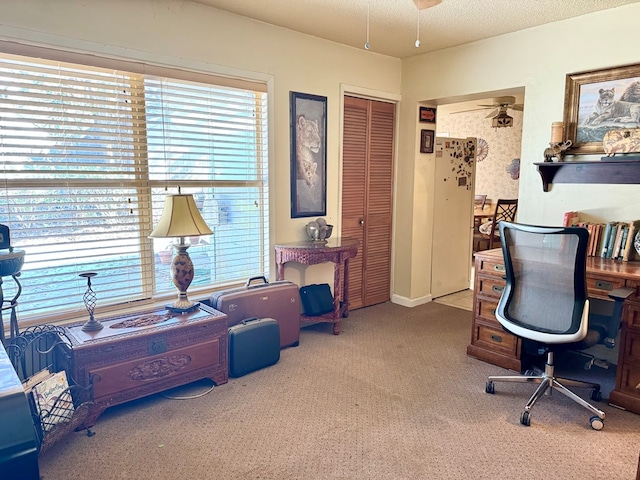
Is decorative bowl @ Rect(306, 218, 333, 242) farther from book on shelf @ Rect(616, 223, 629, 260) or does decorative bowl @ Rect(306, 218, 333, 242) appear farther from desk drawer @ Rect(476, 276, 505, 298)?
book on shelf @ Rect(616, 223, 629, 260)

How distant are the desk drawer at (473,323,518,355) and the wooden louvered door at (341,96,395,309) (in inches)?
56.2

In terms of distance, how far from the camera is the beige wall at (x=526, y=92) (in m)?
3.10

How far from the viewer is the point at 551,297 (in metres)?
2.43

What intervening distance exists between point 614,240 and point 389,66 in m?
2.55

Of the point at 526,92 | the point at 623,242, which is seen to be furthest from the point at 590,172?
the point at 526,92

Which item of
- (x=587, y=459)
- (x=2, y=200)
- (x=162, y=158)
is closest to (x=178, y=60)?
(x=162, y=158)

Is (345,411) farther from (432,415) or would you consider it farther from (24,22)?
(24,22)

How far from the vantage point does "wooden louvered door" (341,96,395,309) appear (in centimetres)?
420

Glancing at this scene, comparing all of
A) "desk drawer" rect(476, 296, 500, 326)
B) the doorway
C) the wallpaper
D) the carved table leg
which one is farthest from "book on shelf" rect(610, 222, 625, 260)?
the wallpaper

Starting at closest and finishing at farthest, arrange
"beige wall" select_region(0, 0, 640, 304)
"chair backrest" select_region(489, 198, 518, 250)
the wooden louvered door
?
"beige wall" select_region(0, 0, 640, 304)
the wooden louvered door
"chair backrest" select_region(489, 198, 518, 250)

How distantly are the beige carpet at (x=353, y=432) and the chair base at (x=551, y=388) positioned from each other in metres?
0.06

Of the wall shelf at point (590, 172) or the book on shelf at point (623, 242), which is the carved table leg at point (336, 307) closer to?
the wall shelf at point (590, 172)

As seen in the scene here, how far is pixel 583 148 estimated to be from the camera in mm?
3240

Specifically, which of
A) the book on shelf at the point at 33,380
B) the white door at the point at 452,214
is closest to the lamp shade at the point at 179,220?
the book on shelf at the point at 33,380
